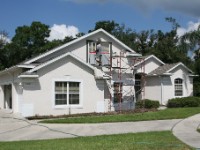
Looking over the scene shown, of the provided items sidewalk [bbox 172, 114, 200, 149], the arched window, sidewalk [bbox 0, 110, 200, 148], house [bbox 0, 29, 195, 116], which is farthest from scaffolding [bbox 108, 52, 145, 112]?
sidewalk [bbox 0, 110, 200, 148]

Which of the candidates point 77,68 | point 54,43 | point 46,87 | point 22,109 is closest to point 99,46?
point 77,68

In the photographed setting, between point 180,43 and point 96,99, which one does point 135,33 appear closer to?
point 180,43

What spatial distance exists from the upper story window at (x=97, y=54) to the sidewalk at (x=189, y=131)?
948 cm

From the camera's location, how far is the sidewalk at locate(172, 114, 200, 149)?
12961mm

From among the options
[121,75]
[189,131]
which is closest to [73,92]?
[121,75]

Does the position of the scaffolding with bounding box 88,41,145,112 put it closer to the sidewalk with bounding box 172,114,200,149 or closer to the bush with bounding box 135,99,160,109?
the bush with bounding box 135,99,160,109

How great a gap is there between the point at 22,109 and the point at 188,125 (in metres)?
10.3

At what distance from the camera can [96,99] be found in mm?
25750

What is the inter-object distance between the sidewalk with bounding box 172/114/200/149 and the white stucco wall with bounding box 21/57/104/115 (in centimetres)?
736

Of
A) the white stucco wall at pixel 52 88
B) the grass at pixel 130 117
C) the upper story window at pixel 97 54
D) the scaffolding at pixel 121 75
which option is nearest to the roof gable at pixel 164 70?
the scaffolding at pixel 121 75

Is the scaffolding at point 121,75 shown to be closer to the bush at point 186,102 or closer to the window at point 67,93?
the bush at point 186,102

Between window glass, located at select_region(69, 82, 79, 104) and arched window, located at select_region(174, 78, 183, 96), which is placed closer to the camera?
window glass, located at select_region(69, 82, 79, 104)

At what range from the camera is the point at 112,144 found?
12195mm

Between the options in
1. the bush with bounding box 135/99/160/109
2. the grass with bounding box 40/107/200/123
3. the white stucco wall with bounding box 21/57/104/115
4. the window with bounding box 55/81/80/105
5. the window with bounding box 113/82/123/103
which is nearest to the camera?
the grass with bounding box 40/107/200/123
